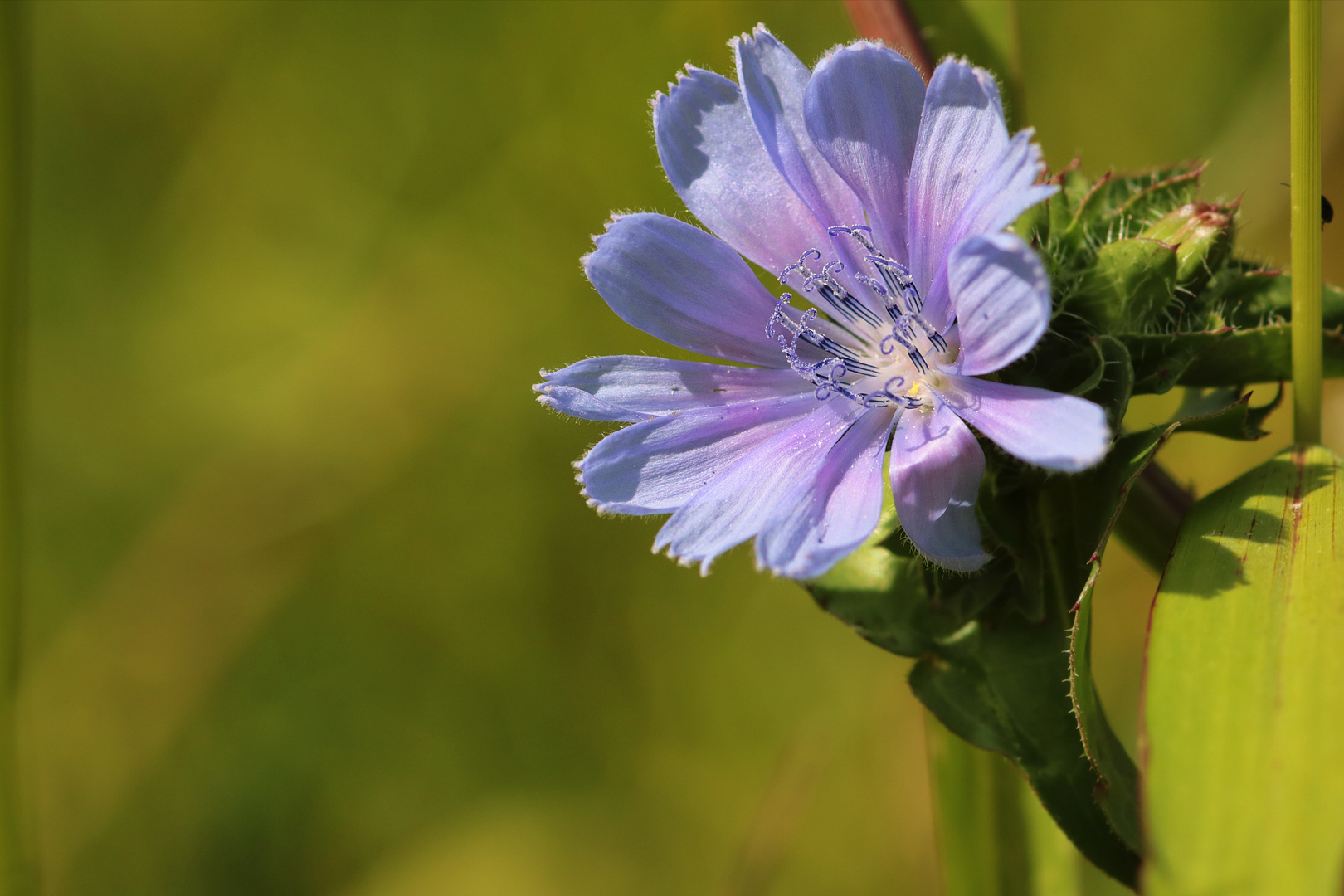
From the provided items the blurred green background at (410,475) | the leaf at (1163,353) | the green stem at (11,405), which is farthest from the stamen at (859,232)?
the blurred green background at (410,475)

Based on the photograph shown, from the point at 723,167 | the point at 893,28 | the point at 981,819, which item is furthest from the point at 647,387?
the point at 981,819

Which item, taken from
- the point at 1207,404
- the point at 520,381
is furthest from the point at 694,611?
the point at 1207,404

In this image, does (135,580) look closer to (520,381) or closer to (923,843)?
(520,381)

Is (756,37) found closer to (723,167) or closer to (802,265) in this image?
(723,167)

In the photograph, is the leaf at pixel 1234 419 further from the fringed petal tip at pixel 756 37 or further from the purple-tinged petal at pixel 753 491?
the fringed petal tip at pixel 756 37

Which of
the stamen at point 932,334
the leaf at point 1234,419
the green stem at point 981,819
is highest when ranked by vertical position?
the stamen at point 932,334

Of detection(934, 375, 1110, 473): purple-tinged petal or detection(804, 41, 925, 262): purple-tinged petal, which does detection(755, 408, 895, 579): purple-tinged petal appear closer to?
detection(934, 375, 1110, 473): purple-tinged petal
